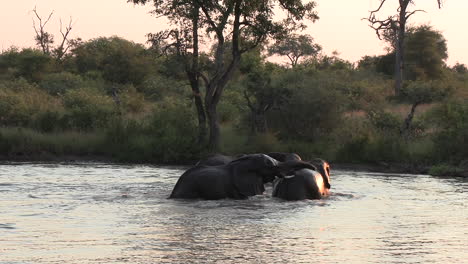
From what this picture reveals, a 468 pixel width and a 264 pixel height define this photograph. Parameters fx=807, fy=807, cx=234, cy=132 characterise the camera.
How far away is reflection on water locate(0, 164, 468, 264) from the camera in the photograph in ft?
30.1

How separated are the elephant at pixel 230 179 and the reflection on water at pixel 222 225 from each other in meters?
0.31

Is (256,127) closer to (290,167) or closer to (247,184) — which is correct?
(290,167)

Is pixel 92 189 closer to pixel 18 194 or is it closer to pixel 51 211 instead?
pixel 18 194

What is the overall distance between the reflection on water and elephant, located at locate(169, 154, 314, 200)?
1.01 feet

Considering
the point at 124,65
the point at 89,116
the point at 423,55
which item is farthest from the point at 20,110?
the point at 423,55

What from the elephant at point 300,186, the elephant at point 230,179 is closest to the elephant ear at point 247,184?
the elephant at point 230,179

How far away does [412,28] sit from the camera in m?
61.8

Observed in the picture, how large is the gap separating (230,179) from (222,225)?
9.67 ft

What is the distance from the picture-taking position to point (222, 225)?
11.6m

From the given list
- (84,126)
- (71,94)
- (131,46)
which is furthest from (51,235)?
(131,46)

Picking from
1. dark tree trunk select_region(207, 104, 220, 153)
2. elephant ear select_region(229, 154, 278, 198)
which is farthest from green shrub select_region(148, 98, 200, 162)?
elephant ear select_region(229, 154, 278, 198)

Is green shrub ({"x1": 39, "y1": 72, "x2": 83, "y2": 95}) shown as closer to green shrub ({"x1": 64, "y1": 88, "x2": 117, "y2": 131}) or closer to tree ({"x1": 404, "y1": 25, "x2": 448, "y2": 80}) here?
green shrub ({"x1": 64, "y1": 88, "x2": 117, "y2": 131})

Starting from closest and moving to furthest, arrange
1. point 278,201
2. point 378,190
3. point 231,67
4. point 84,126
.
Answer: point 278,201
point 378,190
point 231,67
point 84,126

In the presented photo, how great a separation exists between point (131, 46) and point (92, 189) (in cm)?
4487
